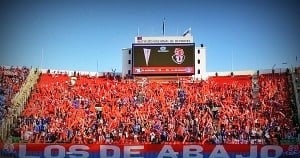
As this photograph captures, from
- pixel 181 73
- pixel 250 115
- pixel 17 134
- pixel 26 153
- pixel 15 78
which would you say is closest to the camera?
pixel 26 153

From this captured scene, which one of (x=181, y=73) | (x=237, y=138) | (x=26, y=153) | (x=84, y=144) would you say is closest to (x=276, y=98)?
(x=237, y=138)

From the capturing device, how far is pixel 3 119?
9.45m

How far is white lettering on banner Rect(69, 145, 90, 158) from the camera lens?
8.84m

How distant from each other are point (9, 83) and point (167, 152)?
3533mm

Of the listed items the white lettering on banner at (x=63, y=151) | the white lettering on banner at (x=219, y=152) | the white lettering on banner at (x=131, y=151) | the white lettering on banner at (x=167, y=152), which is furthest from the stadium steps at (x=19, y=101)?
the white lettering on banner at (x=219, y=152)

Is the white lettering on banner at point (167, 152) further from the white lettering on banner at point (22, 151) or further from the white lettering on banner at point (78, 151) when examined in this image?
the white lettering on banner at point (22, 151)

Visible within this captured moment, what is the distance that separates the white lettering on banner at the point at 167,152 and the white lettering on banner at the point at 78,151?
117cm

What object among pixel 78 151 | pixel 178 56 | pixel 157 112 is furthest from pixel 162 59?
pixel 78 151

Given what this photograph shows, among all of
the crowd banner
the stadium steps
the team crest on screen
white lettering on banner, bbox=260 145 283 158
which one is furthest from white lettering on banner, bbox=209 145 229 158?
the stadium steps

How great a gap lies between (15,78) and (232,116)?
4.25m

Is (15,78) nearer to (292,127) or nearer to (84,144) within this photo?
(84,144)

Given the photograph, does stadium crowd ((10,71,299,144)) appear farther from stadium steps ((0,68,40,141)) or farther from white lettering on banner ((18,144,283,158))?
white lettering on banner ((18,144,283,158))

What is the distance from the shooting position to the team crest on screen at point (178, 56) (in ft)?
38.3

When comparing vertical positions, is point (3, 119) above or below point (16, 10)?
below
